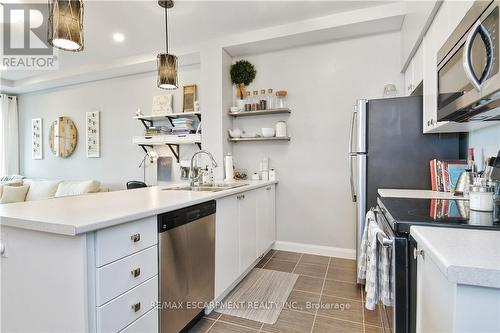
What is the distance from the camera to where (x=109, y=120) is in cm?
441

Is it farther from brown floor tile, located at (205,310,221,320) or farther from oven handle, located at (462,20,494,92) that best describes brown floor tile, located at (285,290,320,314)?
oven handle, located at (462,20,494,92)

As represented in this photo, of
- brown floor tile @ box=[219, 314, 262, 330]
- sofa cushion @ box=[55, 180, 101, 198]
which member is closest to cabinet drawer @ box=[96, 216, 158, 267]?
brown floor tile @ box=[219, 314, 262, 330]

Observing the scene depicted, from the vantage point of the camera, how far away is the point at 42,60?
4.12 metres

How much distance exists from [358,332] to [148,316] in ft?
4.41

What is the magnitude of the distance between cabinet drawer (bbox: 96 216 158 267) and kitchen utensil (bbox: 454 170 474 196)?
1989 millimetres

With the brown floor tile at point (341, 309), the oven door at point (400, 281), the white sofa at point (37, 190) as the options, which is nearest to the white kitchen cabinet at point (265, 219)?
the brown floor tile at point (341, 309)

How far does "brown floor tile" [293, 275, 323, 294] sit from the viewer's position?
2300 mm

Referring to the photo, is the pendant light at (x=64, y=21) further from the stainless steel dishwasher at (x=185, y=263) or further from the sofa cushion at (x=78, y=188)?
the sofa cushion at (x=78, y=188)

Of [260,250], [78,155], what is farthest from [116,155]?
[260,250]

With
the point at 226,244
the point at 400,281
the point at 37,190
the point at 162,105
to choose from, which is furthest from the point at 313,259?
the point at 37,190

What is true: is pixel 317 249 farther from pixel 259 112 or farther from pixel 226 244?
pixel 259 112

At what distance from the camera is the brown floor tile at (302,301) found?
2010 millimetres

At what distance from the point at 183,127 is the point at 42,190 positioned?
2525 mm

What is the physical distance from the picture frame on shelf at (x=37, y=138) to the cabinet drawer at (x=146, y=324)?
203 inches
